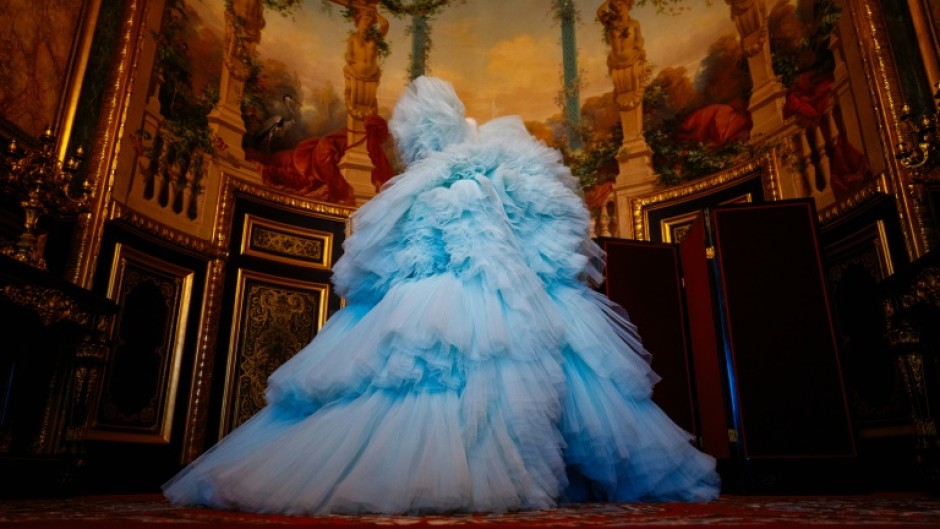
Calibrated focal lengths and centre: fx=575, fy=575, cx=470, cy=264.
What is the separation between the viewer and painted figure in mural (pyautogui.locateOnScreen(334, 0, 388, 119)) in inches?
253

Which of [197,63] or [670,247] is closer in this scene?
[670,247]

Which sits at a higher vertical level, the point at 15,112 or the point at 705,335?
the point at 15,112

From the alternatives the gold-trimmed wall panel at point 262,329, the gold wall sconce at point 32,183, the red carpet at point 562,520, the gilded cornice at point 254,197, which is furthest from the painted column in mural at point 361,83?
the red carpet at point 562,520

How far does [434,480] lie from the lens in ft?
4.26

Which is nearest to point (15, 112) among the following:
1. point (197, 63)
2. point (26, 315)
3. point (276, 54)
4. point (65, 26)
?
point (65, 26)

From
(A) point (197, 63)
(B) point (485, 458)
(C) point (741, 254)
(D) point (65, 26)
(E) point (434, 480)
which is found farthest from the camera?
(A) point (197, 63)

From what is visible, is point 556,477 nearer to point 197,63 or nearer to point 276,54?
point 197,63

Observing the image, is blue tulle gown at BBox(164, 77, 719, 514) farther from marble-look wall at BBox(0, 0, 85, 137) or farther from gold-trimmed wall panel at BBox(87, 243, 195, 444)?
gold-trimmed wall panel at BBox(87, 243, 195, 444)

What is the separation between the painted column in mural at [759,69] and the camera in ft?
16.4

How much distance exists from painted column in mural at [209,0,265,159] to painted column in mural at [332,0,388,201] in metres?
1.03

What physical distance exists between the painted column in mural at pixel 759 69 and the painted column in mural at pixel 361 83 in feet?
12.4

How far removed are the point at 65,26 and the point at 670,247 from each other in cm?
428

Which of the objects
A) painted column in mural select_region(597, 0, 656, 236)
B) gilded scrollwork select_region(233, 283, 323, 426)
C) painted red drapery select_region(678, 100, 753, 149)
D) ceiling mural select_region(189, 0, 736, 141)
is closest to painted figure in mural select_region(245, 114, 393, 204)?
ceiling mural select_region(189, 0, 736, 141)

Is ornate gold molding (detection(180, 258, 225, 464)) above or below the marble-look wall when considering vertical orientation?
below
